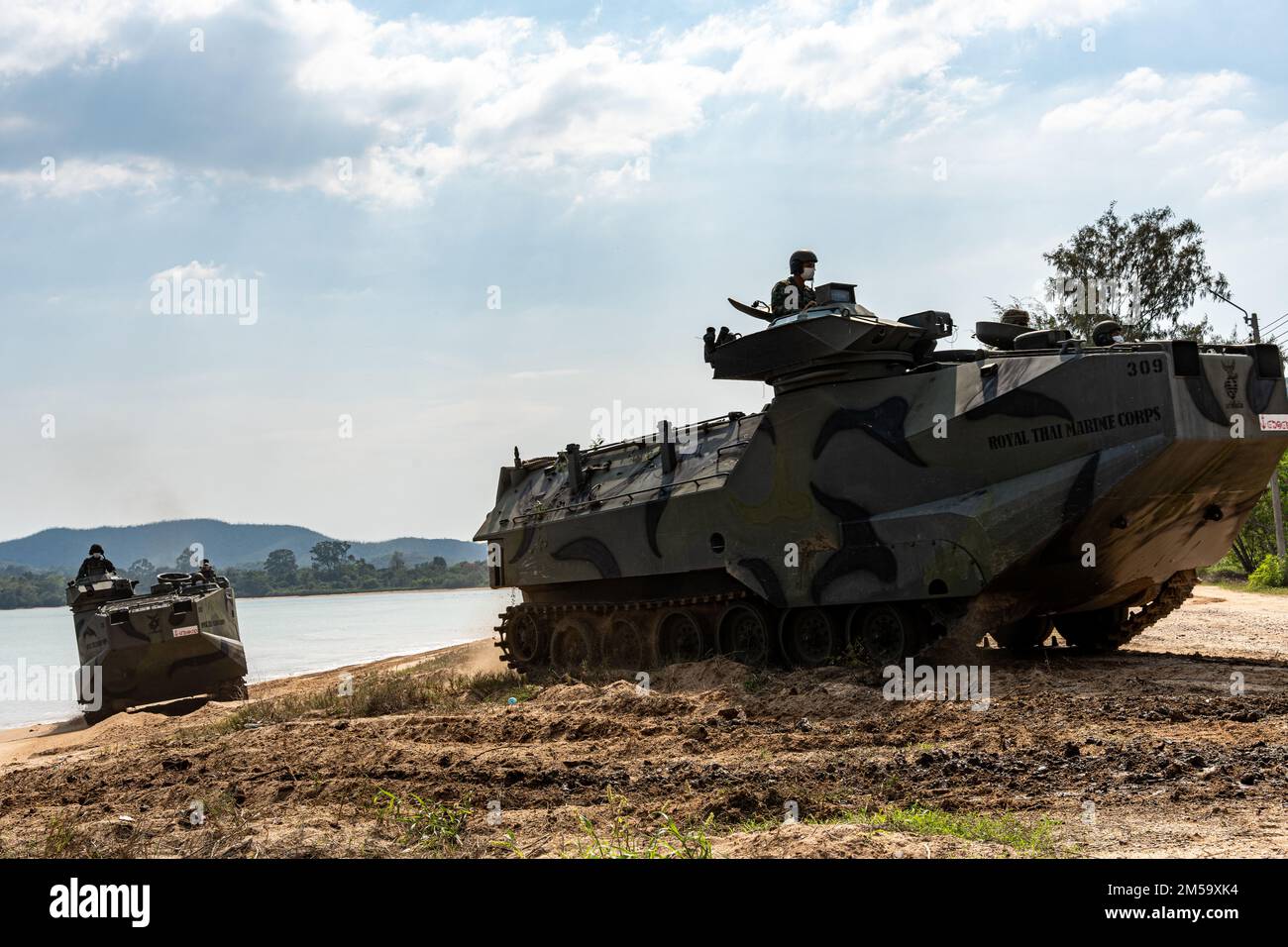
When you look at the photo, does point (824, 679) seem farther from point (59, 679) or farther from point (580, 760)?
point (59, 679)

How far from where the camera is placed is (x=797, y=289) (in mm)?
14672

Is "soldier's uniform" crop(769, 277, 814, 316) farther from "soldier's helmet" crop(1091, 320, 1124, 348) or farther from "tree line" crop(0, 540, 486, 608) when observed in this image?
"tree line" crop(0, 540, 486, 608)

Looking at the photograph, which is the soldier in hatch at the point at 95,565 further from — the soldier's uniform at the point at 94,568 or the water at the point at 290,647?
the water at the point at 290,647

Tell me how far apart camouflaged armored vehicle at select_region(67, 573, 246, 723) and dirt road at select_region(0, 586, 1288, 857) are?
466cm

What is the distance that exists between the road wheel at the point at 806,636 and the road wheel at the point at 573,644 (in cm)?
392

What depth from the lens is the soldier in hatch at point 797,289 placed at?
14.6 meters

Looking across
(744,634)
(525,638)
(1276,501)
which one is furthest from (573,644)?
(1276,501)

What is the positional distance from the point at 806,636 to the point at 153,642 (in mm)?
10459

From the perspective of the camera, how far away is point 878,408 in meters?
13.5

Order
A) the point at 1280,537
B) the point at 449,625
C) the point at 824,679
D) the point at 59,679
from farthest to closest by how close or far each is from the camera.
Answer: the point at 449,625 < the point at 59,679 < the point at 1280,537 < the point at 824,679

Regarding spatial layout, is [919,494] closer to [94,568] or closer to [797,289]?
[797,289]
